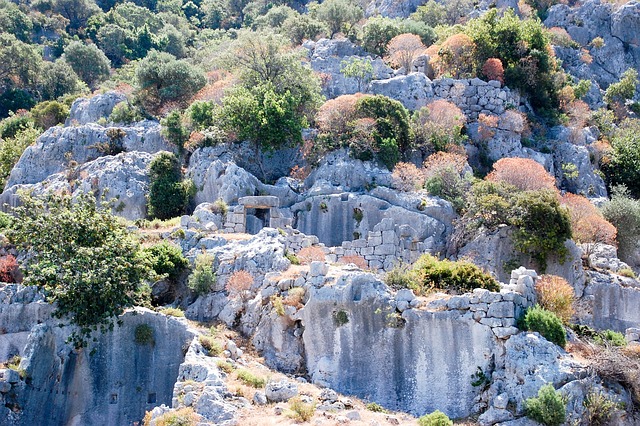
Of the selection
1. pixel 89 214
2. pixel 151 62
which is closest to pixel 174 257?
pixel 89 214

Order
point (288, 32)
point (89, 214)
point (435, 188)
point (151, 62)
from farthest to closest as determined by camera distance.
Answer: point (288, 32)
point (151, 62)
point (435, 188)
point (89, 214)

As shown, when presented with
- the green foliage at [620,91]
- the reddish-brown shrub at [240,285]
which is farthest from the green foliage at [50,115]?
the green foliage at [620,91]

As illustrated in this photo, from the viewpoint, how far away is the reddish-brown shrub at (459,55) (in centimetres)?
5178

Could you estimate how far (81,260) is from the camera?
101 ft

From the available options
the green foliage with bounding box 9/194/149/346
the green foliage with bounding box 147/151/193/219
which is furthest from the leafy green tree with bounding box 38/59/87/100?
the green foliage with bounding box 9/194/149/346

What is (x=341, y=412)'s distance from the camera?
86.0 ft

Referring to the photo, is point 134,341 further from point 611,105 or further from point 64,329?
point 611,105

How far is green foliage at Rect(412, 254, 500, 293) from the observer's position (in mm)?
30219

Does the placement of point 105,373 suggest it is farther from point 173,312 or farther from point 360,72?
point 360,72

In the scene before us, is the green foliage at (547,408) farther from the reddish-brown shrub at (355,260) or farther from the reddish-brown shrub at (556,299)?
the reddish-brown shrub at (355,260)

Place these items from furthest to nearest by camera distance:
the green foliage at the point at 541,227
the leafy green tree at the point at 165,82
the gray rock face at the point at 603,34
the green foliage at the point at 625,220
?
the gray rock face at the point at 603,34
the leafy green tree at the point at 165,82
the green foliage at the point at 625,220
the green foliage at the point at 541,227

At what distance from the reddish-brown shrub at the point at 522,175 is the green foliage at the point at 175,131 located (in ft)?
48.0

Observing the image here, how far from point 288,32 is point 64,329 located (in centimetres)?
3963

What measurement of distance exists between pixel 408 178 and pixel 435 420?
673 inches
